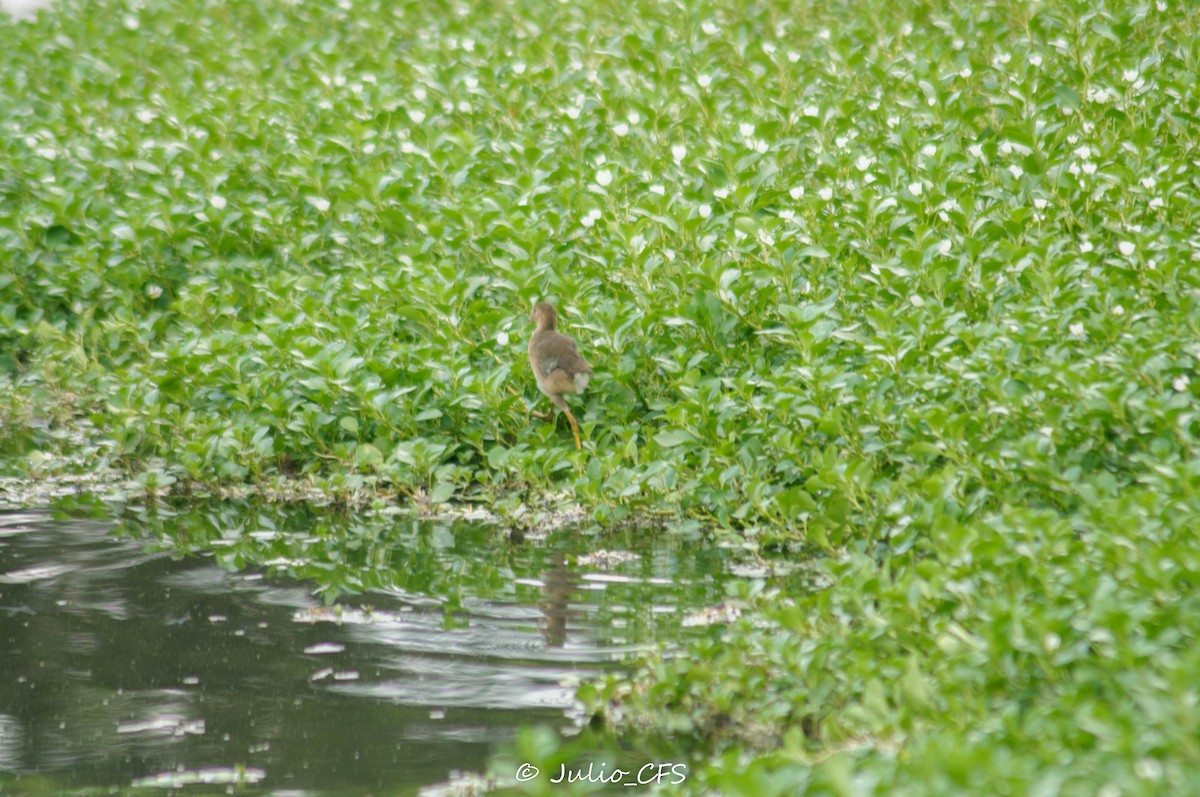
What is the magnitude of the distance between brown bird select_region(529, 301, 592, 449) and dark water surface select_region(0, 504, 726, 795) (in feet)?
2.57

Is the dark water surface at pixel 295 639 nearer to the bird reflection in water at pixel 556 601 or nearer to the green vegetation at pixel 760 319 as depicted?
the bird reflection in water at pixel 556 601

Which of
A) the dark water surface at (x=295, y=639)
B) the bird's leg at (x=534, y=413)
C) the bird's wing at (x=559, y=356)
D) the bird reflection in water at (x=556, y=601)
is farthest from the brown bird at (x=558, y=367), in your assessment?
the bird reflection in water at (x=556, y=601)

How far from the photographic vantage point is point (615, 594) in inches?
223

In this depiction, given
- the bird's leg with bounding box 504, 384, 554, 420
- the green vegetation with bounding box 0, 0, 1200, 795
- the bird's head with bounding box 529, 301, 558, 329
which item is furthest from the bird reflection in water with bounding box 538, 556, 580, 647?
the bird's head with bounding box 529, 301, 558, 329

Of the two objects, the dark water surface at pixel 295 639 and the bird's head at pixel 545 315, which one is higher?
the bird's head at pixel 545 315

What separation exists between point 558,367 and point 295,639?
6.56 feet

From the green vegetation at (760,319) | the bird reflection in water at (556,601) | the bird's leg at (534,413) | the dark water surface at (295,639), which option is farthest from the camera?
the bird's leg at (534,413)

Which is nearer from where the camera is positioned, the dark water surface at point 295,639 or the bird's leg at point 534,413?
the dark water surface at point 295,639

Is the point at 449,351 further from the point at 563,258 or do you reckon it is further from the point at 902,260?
the point at 902,260

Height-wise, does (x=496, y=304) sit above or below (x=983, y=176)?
below

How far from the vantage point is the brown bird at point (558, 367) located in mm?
6785

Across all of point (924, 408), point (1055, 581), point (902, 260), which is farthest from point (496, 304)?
point (1055, 581)

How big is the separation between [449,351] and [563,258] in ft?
2.94

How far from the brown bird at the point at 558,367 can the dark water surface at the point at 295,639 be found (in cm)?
78
